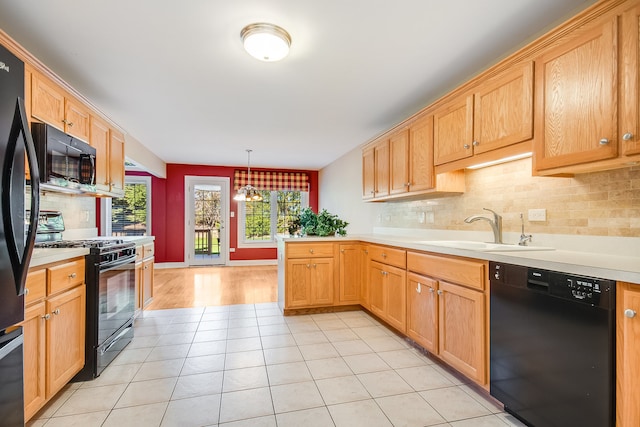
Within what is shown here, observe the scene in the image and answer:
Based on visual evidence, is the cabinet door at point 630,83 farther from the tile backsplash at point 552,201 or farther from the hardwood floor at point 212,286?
the hardwood floor at point 212,286

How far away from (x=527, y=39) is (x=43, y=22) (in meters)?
3.04

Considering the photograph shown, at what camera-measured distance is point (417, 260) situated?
7.92ft

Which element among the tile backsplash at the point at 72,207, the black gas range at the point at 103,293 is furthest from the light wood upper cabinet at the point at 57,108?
the black gas range at the point at 103,293

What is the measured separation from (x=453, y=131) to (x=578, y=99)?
93 cm

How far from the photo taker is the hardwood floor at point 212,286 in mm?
4012

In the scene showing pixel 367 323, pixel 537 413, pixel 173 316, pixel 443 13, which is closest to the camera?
pixel 537 413

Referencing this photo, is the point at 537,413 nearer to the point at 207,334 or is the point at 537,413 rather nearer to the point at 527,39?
the point at 527,39

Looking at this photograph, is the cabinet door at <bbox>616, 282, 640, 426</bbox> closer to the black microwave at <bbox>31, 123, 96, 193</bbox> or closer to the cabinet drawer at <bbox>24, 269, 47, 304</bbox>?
the cabinet drawer at <bbox>24, 269, 47, 304</bbox>

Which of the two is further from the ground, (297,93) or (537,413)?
(297,93)

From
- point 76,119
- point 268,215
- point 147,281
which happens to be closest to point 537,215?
point 76,119

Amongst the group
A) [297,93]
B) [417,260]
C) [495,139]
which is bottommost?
[417,260]

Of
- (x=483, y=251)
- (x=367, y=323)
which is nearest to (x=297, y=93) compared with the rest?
(x=483, y=251)

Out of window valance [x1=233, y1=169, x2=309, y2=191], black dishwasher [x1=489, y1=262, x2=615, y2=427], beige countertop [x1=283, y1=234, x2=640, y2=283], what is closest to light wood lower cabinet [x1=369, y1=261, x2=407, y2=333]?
beige countertop [x1=283, y1=234, x2=640, y2=283]

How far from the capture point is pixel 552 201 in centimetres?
198
